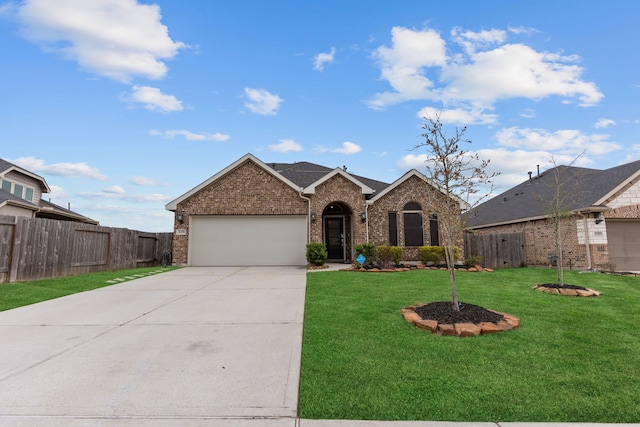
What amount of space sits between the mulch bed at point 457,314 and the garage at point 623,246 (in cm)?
1268

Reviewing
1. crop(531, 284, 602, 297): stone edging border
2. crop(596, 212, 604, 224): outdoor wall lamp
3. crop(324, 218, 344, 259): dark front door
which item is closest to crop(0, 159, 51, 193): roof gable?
crop(324, 218, 344, 259): dark front door

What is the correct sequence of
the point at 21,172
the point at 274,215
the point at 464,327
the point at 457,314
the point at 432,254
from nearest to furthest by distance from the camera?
the point at 464,327
the point at 457,314
the point at 432,254
the point at 274,215
the point at 21,172

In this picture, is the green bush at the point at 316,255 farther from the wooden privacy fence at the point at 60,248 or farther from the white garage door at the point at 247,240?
the wooden privacy fence at the point at 60,248

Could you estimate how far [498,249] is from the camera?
44.7 ft

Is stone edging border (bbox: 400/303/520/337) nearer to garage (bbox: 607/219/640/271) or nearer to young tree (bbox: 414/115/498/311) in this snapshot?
young tree (bbox: 414/115/498/311)

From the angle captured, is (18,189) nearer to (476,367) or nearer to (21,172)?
(21,172)

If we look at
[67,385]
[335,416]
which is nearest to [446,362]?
[335,416]

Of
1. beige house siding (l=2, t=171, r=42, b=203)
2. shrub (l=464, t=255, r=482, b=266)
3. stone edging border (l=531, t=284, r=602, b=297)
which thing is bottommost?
stone edging border (l=531, t=284, r=602, b=297)

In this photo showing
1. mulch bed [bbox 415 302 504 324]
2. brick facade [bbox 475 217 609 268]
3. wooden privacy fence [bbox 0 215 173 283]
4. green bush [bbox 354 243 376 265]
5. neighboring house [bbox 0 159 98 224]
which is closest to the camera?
mulch bed [bbox 415 302 504 324]

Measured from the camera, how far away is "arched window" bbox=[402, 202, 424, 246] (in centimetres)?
1399

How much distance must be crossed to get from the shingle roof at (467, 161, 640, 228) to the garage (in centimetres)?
155

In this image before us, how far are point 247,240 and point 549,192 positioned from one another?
1504cm

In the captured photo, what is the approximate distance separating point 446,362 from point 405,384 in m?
0.72

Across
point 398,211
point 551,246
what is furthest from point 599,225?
point 398,211
